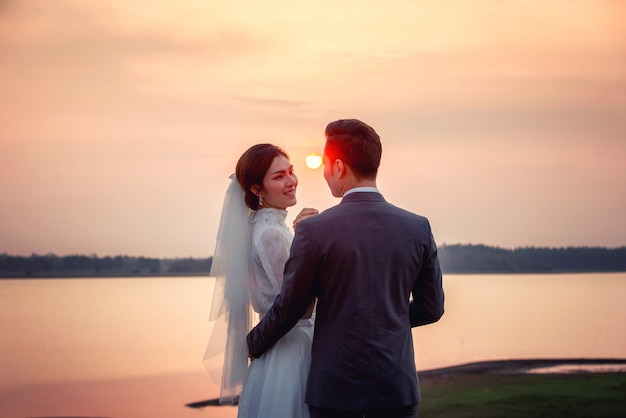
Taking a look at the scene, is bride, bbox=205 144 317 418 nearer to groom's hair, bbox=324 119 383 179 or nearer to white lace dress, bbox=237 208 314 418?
white lace dress, bbox=237 208 314 418

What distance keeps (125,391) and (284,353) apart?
26649 mm

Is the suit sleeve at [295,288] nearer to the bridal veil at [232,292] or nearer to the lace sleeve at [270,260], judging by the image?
the lace sleeve at [270,260]

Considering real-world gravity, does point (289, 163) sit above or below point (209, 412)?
above

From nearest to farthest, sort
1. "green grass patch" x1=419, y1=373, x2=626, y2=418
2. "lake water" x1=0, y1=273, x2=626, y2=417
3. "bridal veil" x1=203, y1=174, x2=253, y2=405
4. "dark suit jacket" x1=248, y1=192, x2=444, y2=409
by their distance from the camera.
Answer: "dark suit jacket" x1=248, y1=192, x2=444, y2=409 → "bridal veil" x1=203, y1=174, x2=253, y2=405 → "green grass patch" x1=419, y1=373, x2=626, y2=418 → "lake water" x1=0, y1=273, x2=626, y2=417

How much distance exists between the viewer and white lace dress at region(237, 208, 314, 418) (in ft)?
16.7

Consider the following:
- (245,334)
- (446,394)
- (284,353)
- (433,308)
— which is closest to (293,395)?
(284,353)

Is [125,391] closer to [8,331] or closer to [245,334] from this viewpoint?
[245,334]

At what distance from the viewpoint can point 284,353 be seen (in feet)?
16.8

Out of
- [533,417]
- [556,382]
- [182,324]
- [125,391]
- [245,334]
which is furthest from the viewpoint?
[182,324]

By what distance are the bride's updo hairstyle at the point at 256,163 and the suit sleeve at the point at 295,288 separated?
2.96 feet

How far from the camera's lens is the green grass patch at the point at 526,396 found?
17766 millimetres

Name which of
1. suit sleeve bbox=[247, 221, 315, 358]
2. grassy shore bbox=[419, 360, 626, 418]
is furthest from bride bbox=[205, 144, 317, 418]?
grassy shore bbox=[419, 360, 626, 418]

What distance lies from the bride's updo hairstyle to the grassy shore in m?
13.0

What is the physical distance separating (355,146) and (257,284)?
4.17 feet
